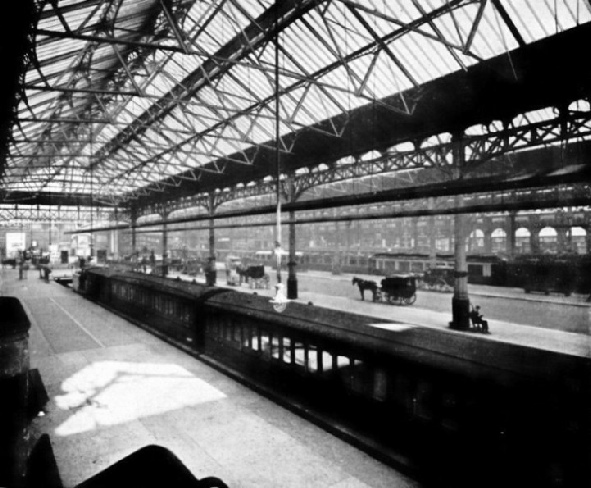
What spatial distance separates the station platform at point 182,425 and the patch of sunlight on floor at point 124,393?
0.01 meters

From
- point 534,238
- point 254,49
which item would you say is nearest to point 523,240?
point 534,238

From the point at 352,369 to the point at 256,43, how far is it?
7552 mm

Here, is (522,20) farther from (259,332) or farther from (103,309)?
(103,309)

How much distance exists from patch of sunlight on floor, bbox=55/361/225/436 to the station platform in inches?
0.6

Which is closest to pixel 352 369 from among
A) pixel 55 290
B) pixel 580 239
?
pixel 55 290

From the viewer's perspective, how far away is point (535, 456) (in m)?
2.69

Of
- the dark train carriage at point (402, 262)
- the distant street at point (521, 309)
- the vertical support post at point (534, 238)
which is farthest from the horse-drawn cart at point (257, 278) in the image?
the vertical support post at point (534, 238)

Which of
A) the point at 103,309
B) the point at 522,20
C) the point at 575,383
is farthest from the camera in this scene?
the point at 103,309

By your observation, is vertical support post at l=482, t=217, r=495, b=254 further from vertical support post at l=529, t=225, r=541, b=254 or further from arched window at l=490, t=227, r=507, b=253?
vertical support post at l=529, t=225, r=541, b=254

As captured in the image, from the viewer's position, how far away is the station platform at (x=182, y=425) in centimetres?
375

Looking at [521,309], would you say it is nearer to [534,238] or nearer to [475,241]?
[534,238]

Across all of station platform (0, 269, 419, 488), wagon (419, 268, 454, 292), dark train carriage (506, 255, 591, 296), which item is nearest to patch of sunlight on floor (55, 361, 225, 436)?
station platform (0, 269, 419, 488)

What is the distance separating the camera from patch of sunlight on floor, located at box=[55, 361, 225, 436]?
4.98m

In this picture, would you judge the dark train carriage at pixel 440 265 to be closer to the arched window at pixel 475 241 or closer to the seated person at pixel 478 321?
the seated person at pixel 478 321
